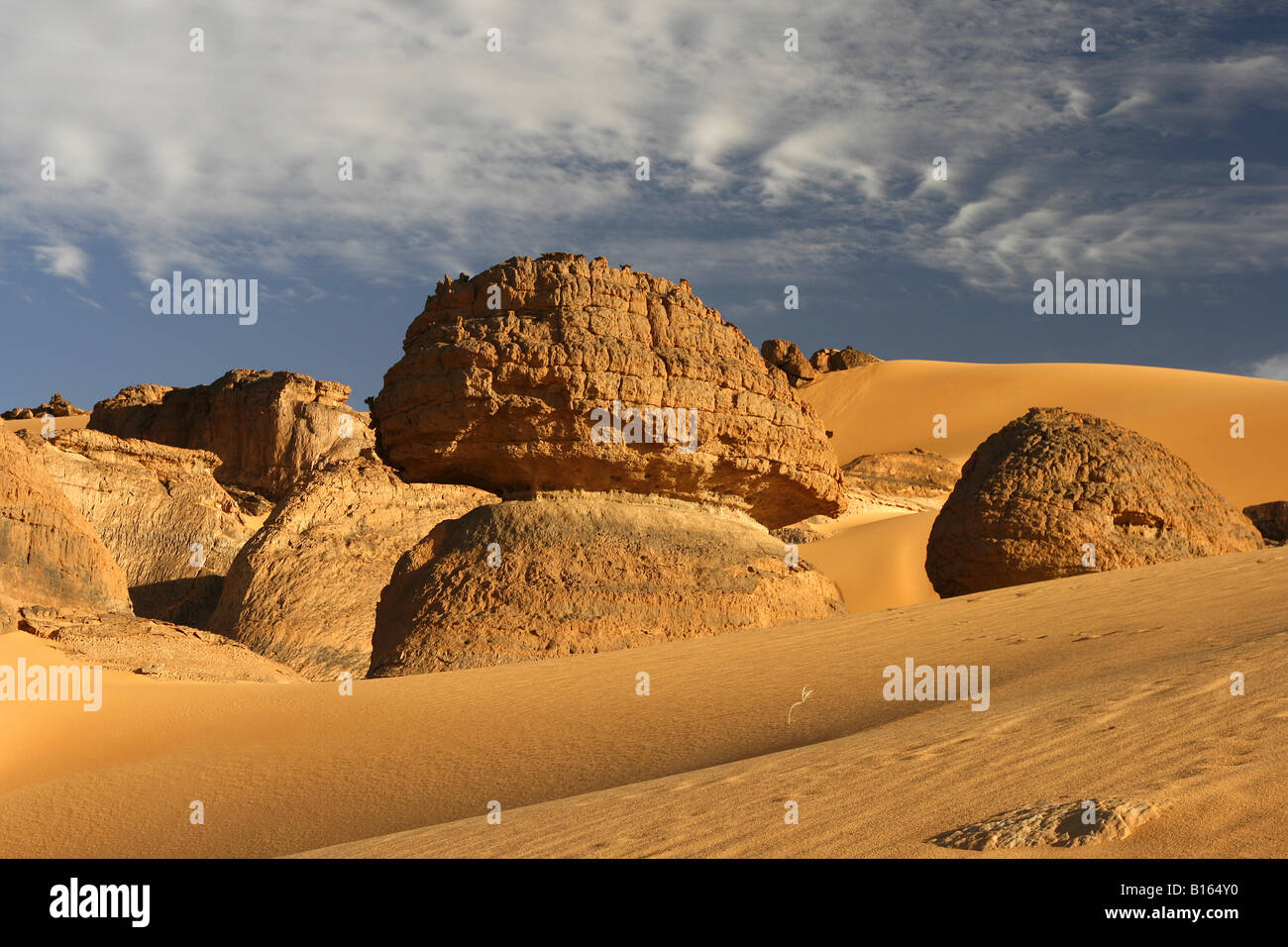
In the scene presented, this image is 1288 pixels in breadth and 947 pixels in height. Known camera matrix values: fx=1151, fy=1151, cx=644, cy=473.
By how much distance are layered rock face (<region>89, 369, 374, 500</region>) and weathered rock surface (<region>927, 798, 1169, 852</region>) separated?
1126 inches

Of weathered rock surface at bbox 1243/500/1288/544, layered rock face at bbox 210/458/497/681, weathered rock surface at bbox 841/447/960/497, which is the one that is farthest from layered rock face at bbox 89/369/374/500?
weathered rock surface at bbox 1243/500/1288/544

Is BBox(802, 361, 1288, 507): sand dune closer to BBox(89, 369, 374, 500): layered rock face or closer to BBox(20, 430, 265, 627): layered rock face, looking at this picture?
BBox(89, 369, 374, 500): layered rock face

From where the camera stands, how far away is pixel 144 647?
10219 millimetres

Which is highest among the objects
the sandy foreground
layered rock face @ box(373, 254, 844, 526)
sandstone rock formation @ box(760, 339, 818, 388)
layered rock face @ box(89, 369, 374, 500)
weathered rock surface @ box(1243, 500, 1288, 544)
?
sandstone rock formation @ box(760, 339, 818, 388)

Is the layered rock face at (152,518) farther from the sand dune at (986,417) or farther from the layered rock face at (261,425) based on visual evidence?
the sand dune at (986,417)

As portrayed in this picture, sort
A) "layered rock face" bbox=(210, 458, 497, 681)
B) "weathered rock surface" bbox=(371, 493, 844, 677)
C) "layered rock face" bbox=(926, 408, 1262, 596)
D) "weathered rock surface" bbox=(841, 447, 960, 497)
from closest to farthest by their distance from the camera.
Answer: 1. "weathered rock surface" bbox=(371, 493, 844, 677)
2. "layered rock face" bbox=(926, 408, 1262, 596)
3. "layered rock face" bbox=(210, 458, 497, 681)
4. "weathered rock surface" bbox=(841, 447, 960, 497)

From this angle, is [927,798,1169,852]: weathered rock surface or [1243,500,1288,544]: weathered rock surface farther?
[1243,500,1288,544]: weathered rock surface

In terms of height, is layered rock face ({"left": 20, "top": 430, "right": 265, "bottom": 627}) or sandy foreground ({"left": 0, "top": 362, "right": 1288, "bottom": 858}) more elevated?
layered rock face ({"left": 20, "top": 430, "right": 265, "bottom": 627})

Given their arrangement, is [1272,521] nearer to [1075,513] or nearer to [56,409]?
[1075,513]

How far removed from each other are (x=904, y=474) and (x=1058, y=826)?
1258 inches

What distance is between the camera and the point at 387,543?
1653 cm

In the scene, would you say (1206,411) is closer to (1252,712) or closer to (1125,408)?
(1125,408)

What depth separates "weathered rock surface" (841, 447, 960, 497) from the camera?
110ft

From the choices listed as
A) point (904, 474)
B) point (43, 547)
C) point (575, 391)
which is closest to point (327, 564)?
point (43, 547)
